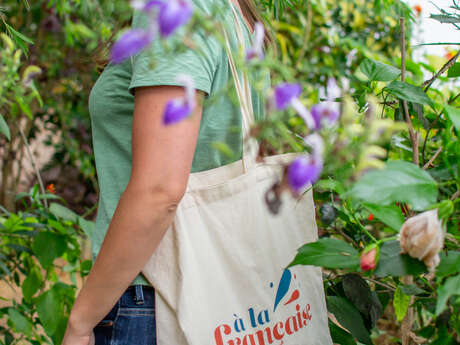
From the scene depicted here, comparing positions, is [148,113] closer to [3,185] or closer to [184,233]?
[184,233]

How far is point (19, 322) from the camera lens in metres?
1.41

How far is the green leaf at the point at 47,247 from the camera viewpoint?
1.39 m

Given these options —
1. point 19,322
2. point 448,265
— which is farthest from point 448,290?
point 19,322

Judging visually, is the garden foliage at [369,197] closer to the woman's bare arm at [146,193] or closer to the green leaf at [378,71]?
the green leaf at [378,71]

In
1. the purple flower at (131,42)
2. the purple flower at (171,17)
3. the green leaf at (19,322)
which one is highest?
the purple flower at (171,17)

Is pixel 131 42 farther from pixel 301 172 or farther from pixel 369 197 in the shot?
pixel 369 197

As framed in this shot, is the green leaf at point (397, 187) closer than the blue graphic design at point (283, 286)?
Yes

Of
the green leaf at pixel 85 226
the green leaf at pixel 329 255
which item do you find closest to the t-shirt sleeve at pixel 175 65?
the green leaf at pixel 329 255

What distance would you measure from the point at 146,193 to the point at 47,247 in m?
0.88

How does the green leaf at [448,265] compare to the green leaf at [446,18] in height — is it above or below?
below

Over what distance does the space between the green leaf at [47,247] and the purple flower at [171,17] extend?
125 cm

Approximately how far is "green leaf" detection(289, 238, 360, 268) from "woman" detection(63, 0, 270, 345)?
0.66 ft

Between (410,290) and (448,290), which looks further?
(410,290)

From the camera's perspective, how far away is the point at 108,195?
828 mm
